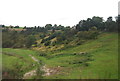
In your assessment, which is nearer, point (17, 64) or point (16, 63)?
point (17, 64)

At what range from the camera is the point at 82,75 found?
24.9m

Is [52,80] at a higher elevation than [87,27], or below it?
below

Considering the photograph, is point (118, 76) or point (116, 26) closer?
point (118, 76)

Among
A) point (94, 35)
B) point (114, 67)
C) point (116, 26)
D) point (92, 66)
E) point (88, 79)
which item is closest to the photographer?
point (88, 79)

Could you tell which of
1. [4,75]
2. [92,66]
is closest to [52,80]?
[4,75]

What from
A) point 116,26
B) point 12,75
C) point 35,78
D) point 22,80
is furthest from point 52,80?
point 116,26

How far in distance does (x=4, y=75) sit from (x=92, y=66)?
51.0ft

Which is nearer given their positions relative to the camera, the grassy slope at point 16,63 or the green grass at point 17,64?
the green grass at point 17,64

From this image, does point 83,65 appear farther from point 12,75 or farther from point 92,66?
point 12,75

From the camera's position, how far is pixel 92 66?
29703 millimetres

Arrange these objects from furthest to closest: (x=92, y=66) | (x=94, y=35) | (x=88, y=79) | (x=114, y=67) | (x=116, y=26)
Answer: (x=116, y=26)
(x=94, y=35)
(x=92, y=66)
(x=114, y=67)
(x=88, y=79)

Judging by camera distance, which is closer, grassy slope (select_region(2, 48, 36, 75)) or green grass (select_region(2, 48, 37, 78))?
green grass (select_region(2, 48, 37, 78))

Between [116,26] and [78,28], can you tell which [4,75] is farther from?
[78,28]

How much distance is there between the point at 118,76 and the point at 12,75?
50.4 ft
